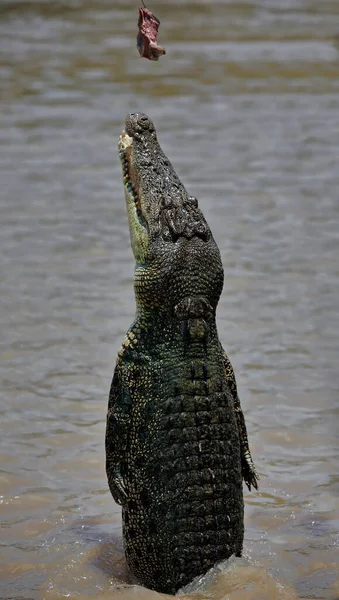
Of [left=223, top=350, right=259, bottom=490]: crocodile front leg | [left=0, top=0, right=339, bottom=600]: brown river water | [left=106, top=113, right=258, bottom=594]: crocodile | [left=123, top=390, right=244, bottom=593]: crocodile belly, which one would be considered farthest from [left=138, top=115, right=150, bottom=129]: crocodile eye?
[left=0, top=0, right=339, bottom=600]: brown river water

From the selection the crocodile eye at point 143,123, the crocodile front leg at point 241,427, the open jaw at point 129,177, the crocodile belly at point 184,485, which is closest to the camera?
the crocodile belly at point 184,485

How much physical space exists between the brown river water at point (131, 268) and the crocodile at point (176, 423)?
0.64ft

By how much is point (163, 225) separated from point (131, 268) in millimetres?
4889

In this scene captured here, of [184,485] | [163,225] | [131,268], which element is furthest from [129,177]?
[131,268]

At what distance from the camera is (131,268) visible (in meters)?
10.3

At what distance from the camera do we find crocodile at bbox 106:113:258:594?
5.16 metres

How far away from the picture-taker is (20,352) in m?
8.70

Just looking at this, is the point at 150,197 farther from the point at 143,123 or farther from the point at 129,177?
the point at 143,123

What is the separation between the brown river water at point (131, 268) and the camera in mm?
6203

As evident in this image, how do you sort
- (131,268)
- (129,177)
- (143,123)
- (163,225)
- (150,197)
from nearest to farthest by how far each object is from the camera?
(163,225) < (150,197) < (129,177) < (143,123) < (131,268)

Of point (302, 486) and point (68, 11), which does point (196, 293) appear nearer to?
point (302, 486)

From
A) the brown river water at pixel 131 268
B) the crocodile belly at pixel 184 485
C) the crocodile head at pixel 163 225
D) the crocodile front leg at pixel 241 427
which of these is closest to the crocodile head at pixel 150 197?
the crocodile head at pixel 163 225

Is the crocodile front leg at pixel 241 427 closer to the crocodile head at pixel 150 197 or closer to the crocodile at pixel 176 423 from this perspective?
the crocodile at pixel 176 423

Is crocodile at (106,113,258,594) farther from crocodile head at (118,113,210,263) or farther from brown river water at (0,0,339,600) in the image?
brown river water at (0,0,339,600)
